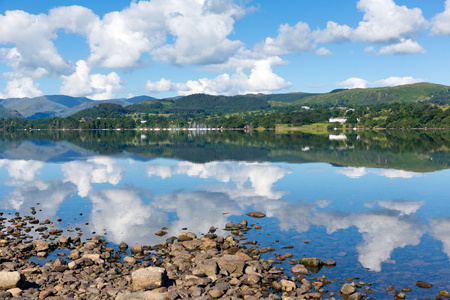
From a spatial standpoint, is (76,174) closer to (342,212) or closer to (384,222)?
(342,212)

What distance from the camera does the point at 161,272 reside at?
25781 mm

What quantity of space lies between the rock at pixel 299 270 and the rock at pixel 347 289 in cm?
360

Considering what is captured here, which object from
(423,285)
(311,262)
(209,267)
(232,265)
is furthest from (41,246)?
(423,285)

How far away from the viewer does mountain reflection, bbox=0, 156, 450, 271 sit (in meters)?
37.9

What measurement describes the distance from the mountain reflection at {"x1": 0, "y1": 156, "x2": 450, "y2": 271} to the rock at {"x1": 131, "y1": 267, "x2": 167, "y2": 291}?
1037cm

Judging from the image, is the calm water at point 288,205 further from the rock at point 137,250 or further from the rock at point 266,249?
the rock at point 137,250

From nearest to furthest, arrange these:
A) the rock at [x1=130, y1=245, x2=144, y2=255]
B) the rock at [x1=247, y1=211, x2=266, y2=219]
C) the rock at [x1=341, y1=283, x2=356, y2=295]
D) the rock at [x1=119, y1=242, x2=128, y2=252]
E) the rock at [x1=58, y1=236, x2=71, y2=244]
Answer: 1. the rock at [x1=341, y1=283, x2=356, y2=295]
2. the rock at [x1=130, y1=245, x2=144, y2=255]
3. the rock at [x1=119, y1=242, x2=128, y2=252]
4. the rock at [x1=58, y1=236, x2=71, y2=244]
5. the rock at [x1=247, y1=211, x2=266, y2=219]

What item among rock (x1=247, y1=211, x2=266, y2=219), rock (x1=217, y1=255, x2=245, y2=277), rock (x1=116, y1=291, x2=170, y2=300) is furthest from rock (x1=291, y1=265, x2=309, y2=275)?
rock (x1=247, y1=211, x2=266, y2=219)

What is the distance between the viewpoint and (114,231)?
39062 millimetres

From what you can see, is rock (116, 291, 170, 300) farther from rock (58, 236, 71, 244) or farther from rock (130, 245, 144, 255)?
rock (58, 236, 71, 244)

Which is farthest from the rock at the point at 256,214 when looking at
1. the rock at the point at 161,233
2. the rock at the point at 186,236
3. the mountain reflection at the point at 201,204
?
the rock at the point at 161,233

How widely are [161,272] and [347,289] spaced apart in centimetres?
1299

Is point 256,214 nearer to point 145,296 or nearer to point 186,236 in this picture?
point 186,236

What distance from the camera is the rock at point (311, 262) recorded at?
2944 cm
